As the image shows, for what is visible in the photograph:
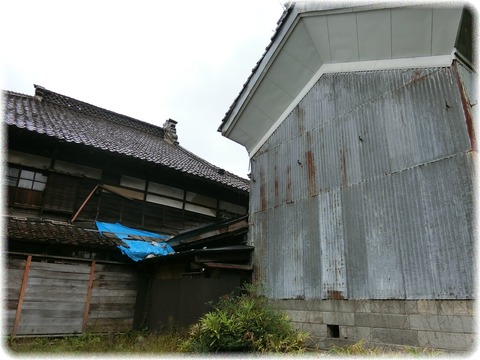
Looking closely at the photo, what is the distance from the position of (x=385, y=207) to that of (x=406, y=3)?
13.3ft

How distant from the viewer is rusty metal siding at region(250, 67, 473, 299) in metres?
5.49

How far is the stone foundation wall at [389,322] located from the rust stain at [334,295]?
0.27 feet

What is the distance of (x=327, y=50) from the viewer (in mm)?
8219

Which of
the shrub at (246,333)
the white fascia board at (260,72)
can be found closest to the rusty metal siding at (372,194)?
the shrub at (246,333)

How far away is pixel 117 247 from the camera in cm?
1044

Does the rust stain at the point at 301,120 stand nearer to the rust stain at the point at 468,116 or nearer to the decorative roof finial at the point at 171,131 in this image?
the rust stain at the point at 468,116

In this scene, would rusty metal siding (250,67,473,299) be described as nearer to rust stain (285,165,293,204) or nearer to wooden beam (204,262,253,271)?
rust stain (285,165,293,204)

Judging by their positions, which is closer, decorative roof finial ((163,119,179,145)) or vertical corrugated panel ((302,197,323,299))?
vertical corrugated panel ((302,197,323,299))

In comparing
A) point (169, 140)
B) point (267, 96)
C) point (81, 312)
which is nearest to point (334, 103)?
point (267, 96)

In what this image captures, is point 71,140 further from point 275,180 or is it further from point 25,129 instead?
point 275,180

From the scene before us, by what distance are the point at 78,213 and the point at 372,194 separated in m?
9.38

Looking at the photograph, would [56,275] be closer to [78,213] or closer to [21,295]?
[21,295]

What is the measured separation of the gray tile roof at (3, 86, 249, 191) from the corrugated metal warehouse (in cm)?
598

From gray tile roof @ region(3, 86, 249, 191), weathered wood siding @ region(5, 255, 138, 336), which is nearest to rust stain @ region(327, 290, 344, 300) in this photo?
weathered wood siding @ region(5, 255, 138, 336)
